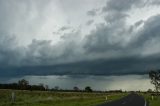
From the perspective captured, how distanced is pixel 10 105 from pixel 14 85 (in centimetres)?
13596

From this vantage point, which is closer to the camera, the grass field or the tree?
the grass field

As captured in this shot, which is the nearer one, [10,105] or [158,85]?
[10,105]

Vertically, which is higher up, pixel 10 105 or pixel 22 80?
pixel 22 80

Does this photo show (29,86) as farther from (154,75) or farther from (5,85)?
(154,75)

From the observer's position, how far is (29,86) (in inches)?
7347

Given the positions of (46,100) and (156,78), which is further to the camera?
(156,78)

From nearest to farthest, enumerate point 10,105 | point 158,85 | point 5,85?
point 10,105 → point 158,85 → point 5,85

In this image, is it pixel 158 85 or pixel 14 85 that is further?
pixel 14 85

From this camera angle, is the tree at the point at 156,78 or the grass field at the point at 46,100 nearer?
the grass field at the point at 46,100

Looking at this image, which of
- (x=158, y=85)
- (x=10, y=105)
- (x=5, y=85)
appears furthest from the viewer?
(x=5, y=85)

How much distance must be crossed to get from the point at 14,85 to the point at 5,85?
457 cm

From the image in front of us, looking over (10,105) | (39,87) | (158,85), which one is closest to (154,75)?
(158,85)

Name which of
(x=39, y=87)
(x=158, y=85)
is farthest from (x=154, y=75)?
(x=39, y=87)

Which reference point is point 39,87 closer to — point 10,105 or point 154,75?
point 154,75
